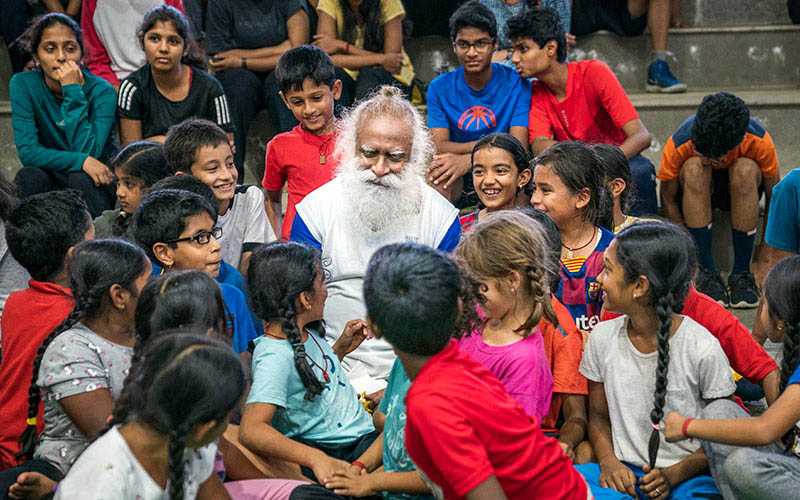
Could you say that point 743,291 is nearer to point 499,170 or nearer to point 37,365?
point 499,170

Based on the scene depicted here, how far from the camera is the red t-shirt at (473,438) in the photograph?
4.93ft

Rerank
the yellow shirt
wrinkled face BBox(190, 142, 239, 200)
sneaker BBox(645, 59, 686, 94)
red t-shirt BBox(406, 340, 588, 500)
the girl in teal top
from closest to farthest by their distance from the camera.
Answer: red t-shirt BBox(406, 340, 588, 500), wrinkled face BBox(190, 142, 239, 200), the girl in teal top, the yellow shirt, sneaker BBox(645, 59, 686, 94)

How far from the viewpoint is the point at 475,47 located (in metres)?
3.97

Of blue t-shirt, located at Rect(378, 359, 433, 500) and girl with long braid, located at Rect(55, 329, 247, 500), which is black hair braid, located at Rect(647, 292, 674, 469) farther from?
girl with long braid, located at Rect(55, 329, 247, 500)

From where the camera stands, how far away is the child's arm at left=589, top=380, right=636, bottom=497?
2105mm

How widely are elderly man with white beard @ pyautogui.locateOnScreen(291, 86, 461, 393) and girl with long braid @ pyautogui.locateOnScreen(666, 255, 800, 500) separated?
123 cm

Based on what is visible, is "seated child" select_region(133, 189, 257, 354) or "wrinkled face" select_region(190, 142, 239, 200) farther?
"wrinkled face" select_region(190, 142, 239, 200)

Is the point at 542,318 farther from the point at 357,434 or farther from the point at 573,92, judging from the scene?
the point at 573,92

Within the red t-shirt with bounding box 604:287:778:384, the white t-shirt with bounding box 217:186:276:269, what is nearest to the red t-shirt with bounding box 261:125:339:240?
the white t-shirt with bounding box 217:186:276:269

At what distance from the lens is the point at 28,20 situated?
5074mm

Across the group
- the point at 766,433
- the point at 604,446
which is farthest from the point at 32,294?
the point at 766,433

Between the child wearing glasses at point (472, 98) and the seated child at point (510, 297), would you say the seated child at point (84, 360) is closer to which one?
the seated child at point (510, 297)

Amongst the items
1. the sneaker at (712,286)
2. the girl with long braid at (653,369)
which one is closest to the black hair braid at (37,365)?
the girl with long braid at (653,369)

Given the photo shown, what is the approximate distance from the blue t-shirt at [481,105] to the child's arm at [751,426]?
232 centimetres
